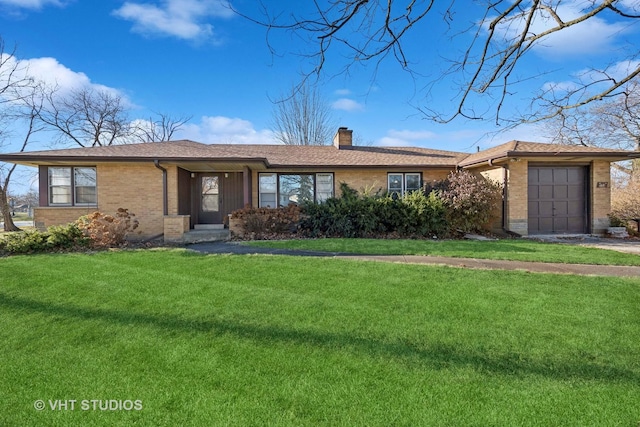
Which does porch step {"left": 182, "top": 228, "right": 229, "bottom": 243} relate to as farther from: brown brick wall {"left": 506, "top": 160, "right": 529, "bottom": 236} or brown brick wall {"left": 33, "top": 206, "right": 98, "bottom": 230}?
brown brick wall {"left": 506, "top": 160, "right": 529, "bottom": 236}

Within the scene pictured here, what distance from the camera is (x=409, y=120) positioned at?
542 centimetres

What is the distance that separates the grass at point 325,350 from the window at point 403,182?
9317mm

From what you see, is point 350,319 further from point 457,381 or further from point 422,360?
point 457,381

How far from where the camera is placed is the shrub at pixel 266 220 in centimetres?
1185

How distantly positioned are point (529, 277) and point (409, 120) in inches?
138

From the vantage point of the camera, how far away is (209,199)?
597 inches

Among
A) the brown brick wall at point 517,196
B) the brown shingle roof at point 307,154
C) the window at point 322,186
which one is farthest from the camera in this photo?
the window at point 322,186

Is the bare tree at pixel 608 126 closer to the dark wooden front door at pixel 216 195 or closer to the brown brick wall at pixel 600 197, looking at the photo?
the brown brick wall at pixel 600 197

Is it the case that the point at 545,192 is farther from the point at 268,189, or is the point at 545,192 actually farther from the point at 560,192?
the point at 268,189

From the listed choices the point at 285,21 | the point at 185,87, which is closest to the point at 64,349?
the point at 285,21

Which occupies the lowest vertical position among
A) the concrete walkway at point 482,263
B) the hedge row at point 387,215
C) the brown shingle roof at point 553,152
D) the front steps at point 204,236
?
the concrete walkway at point 482,263

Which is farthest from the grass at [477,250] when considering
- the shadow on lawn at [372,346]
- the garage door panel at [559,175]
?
the shadow on lawn at [372,346]

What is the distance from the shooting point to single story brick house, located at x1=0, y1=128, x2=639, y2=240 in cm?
1234

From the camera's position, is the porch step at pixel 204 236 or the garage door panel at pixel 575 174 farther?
the garage door panel at pixel 575 174
